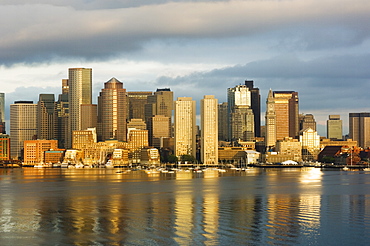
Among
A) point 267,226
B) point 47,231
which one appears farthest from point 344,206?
point 47,231

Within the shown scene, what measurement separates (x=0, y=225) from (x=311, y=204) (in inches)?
1507

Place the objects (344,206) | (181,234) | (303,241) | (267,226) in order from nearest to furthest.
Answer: (303,241)
(181,234)
(267,226)
(344,206)

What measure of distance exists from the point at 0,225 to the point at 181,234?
61.4 ft

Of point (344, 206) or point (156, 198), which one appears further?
point (156, 198)

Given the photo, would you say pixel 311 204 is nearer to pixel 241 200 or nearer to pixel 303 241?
pixel 241 200

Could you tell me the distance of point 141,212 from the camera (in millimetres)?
69250

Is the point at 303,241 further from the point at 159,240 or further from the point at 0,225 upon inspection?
the point at 0,225

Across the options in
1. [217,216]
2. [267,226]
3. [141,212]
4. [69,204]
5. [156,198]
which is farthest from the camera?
[156,198]

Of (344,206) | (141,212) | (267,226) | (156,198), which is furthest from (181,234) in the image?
(156,198)

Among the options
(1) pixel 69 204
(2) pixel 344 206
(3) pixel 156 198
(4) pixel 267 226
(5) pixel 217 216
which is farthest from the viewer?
(3) pixel 156 198

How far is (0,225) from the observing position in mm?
59594

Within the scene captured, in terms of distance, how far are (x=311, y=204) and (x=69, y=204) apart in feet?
102

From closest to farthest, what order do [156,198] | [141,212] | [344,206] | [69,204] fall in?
[141,212], [344,206], [69,204], [156,198]

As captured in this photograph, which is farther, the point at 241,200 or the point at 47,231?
the point at 241,200
